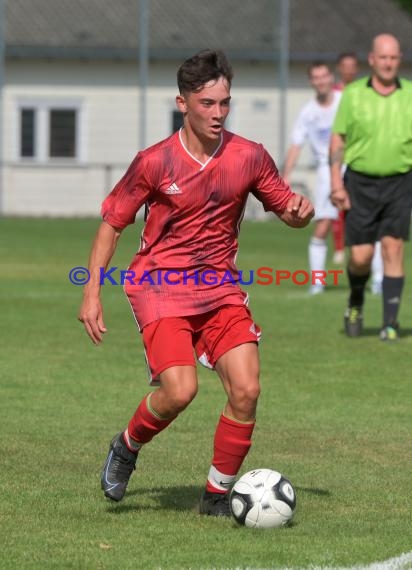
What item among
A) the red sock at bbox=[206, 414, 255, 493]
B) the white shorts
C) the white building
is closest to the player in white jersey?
the white shorts

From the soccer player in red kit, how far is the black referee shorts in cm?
565

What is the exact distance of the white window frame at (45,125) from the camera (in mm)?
39500

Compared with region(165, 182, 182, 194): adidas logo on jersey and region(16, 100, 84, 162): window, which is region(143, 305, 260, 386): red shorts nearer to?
region(165, 182, 182, 194): adidas logo on jersey

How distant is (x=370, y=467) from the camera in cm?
764

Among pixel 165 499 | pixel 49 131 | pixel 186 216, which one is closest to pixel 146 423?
pixel 165 499

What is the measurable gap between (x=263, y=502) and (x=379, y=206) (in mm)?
6490

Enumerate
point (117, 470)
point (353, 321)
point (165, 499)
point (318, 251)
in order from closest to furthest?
1. point (117, 470)
2. point (165, 499)
3. point (353, 321)
4. point (318, 251)

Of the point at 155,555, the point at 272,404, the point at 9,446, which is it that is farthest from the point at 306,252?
the point at 155,555

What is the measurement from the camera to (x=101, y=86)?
39.8 metres

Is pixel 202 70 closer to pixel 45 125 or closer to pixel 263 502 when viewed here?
pixel 263 502

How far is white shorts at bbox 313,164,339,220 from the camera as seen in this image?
1680 cm

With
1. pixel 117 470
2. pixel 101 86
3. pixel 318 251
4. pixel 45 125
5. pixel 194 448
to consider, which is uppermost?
pixel 101 86

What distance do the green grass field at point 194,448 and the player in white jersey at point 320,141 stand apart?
1676 millimetres

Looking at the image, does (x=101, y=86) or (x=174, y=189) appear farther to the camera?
(x=101, y=86)
